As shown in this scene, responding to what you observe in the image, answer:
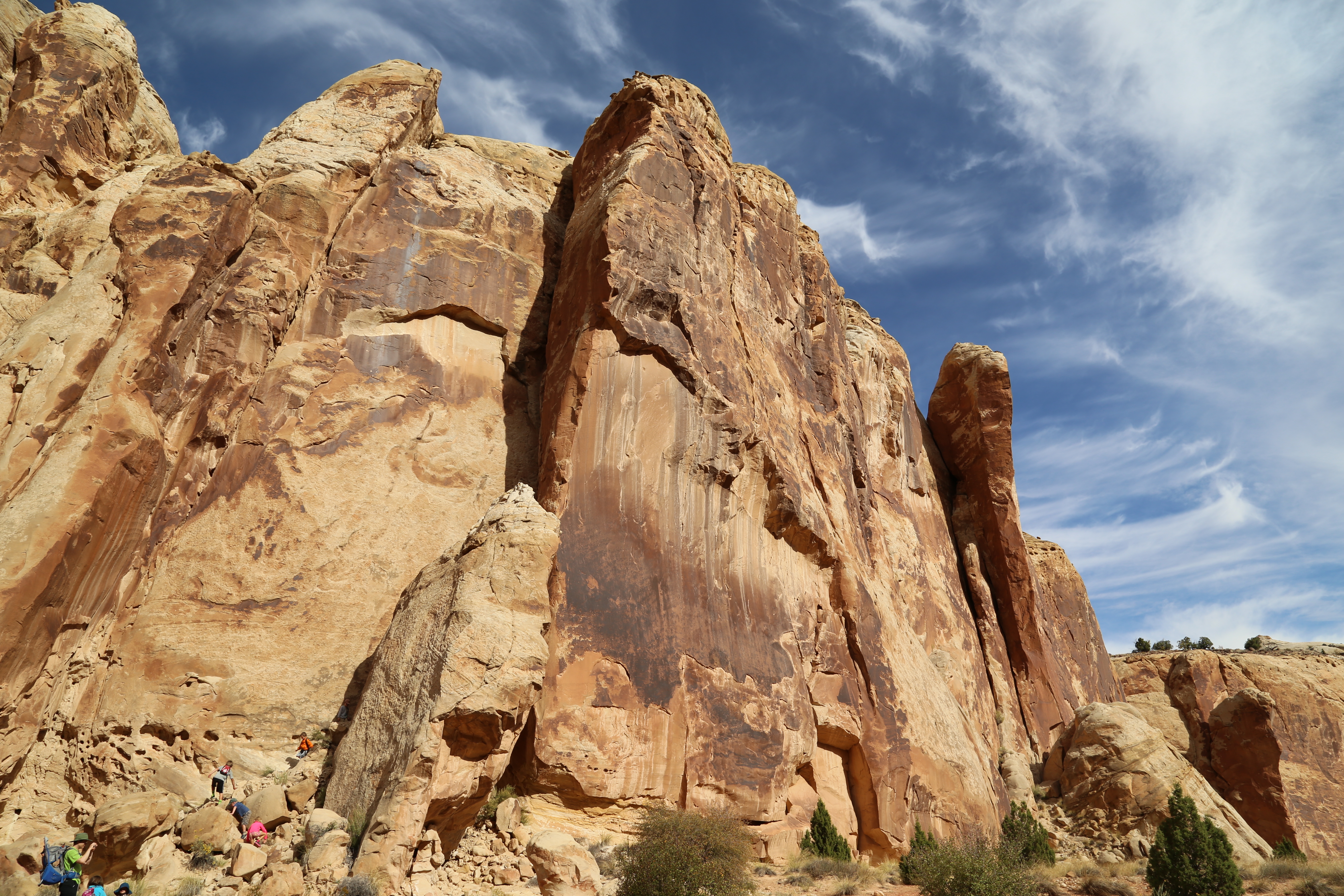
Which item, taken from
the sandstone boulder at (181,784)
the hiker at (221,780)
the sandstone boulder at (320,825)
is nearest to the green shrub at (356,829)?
the sandstone boulder at (320,825)

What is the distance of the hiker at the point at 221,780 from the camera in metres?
13.2

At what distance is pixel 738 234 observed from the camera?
2445 centimetres

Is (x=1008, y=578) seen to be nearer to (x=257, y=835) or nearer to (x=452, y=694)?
(x=452, y=694)

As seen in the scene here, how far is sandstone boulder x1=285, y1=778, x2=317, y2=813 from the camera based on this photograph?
1287 cm

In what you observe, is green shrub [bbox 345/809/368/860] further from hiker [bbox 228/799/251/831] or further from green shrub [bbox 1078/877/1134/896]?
green shrub [bbox 1078/877/1134/896]

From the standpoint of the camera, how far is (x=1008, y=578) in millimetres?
32594

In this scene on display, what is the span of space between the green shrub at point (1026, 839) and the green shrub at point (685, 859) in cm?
828

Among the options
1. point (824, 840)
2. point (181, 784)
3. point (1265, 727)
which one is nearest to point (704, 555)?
point (824, 840)

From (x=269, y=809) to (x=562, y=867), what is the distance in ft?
15.4

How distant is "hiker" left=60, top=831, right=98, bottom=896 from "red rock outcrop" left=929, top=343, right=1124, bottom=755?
26.8 meters

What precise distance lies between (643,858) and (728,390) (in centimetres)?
1056

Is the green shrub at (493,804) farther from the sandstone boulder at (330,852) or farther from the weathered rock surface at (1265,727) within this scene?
the weathered rock surface at (1265,727)

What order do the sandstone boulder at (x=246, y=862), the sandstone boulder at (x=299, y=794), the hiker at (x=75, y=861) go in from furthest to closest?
1. the sandstone boulder at (x=299, y=794)
2. the sandstone boulder at (x=246, y=862)
3. the hiker at (x=75, y=861)

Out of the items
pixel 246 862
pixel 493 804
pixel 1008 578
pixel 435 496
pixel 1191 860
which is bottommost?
pixel 246 862
